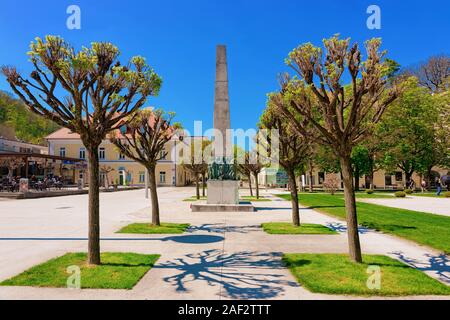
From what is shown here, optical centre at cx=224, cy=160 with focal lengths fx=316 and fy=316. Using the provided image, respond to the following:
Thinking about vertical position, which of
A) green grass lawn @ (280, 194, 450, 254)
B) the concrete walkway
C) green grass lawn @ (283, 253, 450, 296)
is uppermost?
green grass lawn @ (283, 253, 450, 296)

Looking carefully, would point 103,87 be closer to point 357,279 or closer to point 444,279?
point 357,279

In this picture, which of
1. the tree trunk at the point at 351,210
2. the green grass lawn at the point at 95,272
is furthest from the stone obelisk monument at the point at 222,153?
the tree trunk at the point at 351,210

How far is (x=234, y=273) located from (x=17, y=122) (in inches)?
3632

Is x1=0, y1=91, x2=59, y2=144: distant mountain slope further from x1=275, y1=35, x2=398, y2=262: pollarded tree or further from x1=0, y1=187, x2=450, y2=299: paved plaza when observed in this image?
x1=275, y1=35, x2=398, y2=262: pollarded tree

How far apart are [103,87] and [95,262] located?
4.16m

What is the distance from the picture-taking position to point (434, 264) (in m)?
7.75

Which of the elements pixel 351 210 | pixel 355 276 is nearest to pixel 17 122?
pixel 351 210

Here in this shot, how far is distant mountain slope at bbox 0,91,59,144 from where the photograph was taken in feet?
257

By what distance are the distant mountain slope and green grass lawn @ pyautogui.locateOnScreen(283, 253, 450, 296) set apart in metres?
85.9

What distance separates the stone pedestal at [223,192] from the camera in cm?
Result: 2014

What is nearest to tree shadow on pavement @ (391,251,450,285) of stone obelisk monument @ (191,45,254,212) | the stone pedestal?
the stone pedestal

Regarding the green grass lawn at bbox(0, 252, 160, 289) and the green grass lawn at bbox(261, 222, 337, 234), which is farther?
the green grass lawn at bbox(261, 222, 337, 234)
